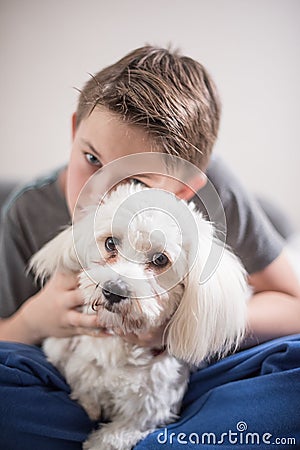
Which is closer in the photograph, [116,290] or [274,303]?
[116,290]

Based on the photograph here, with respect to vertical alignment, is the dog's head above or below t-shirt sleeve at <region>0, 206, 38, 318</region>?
above

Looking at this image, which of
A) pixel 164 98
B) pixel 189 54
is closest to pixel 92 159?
pixel 164 98

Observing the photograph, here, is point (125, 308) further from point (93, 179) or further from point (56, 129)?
point (56, 129)

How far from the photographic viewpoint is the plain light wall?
1119mm

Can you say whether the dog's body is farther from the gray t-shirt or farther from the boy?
the gray t-shirt

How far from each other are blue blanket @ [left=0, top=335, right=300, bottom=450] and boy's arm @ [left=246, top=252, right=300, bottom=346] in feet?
0.15

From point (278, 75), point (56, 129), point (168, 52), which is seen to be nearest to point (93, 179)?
point (56, 129)

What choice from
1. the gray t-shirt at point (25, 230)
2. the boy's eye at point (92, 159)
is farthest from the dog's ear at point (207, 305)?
the gray t-shirt at point (25, 230)

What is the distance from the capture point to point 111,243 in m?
0.97

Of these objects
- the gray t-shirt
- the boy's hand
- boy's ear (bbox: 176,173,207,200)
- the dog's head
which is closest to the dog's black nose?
the dog's head

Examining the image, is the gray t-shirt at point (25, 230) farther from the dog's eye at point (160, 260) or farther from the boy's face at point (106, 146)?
the dog's eye at point (160, 260)

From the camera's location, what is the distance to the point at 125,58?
1.08 m

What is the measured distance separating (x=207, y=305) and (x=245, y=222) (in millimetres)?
232

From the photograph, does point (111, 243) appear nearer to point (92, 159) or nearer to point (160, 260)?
point (160, 260)
